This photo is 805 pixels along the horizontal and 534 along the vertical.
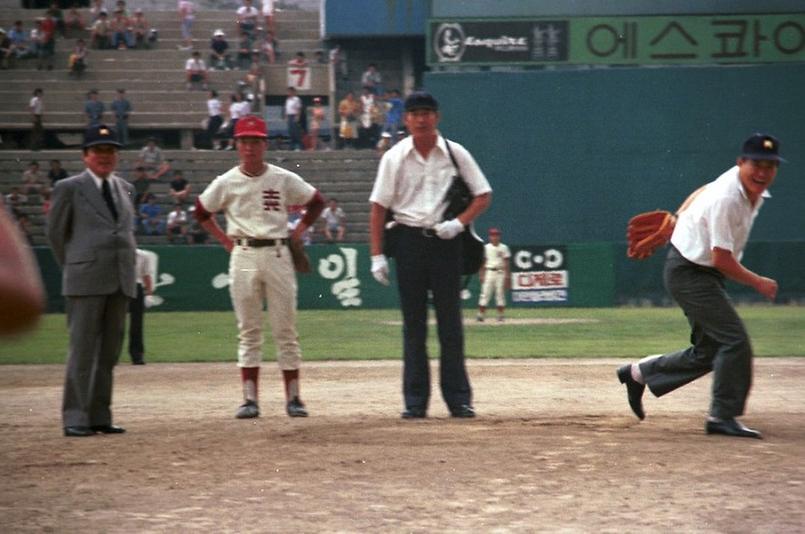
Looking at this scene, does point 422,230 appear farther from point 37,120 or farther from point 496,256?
point 37,120

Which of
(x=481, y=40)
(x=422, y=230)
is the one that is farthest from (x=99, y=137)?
(x=481, y=40)

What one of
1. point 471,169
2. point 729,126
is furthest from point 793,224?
point 471,169

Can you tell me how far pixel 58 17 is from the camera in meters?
35.9

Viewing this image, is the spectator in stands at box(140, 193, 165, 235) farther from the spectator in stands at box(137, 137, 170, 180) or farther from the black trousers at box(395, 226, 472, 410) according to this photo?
the black trousers at box(395, 226, 472, 410)

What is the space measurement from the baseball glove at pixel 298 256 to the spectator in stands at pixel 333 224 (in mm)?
21422

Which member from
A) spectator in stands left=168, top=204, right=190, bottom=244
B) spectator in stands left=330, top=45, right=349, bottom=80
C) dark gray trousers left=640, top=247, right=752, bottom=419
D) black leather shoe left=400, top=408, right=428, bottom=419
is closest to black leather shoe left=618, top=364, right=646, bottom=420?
dark gray trousers left=640, top=247, right=752, bottom=419

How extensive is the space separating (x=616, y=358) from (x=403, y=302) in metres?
7.02

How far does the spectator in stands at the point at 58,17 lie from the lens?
35594 millimetres

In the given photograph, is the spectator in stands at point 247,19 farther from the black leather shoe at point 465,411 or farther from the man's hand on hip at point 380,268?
the black leather shoe at point 465,411

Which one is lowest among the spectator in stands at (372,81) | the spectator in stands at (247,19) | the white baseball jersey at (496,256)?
the white baseball jersey at (496,256)

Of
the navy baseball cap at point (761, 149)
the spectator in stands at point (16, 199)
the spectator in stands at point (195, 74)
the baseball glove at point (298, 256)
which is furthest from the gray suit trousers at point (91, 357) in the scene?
the spectator in stands at point (195, 74)

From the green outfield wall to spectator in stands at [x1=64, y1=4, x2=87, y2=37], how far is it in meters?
9.90

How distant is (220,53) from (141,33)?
2.49 m

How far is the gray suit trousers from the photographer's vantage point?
27.5ft
